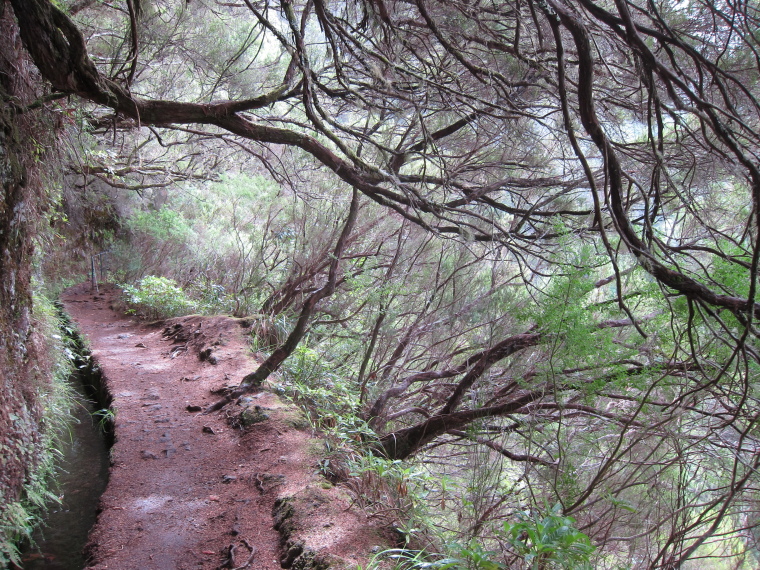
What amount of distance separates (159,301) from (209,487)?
616 centimetres

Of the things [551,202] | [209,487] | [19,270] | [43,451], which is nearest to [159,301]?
[19,270]

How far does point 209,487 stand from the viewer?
382cm

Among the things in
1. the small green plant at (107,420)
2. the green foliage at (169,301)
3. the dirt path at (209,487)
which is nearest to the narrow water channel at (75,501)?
the small green plant at (107,420)

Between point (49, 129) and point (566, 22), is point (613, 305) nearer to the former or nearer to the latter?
point (566, 22)

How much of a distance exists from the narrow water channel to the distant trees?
2583 millimetres

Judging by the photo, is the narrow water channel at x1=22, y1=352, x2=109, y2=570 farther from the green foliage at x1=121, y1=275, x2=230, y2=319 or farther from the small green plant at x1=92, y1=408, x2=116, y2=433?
the green foliage at x1=121, y1=275, x2=230, y2=319

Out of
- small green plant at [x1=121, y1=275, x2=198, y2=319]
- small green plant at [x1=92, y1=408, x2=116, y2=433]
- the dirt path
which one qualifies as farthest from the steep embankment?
small green plant at [x1=121, y1=275, x2=198, y2=319]

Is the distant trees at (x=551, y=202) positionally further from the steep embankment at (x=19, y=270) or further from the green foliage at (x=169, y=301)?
the green foliage at (x=169, y=301)

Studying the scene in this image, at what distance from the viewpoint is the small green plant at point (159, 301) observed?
9070 millimetres

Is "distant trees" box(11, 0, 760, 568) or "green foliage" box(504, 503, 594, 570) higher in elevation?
"distant trees" box(11, 0, 760, 568)

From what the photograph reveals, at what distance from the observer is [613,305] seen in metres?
3.87

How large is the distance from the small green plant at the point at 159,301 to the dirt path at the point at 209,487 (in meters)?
2.68

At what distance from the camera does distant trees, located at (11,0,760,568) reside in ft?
5.91

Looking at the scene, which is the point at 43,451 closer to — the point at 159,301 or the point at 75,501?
the point at 75,501
